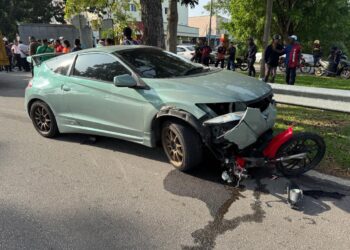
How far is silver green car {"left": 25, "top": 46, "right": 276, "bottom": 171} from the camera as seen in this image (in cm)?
397

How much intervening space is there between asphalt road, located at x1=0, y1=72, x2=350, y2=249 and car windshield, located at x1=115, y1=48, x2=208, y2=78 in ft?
4.05

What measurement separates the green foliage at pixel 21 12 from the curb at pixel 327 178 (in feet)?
132

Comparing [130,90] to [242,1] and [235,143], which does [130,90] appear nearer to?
[235,143]

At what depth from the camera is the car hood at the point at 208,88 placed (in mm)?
4039

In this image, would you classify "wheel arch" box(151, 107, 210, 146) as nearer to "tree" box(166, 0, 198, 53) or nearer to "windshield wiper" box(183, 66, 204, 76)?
"windshield wiper" box(183, 66, 204, 76)

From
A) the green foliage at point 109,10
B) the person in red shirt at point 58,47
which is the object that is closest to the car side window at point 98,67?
the person in red shirt at point 58,47

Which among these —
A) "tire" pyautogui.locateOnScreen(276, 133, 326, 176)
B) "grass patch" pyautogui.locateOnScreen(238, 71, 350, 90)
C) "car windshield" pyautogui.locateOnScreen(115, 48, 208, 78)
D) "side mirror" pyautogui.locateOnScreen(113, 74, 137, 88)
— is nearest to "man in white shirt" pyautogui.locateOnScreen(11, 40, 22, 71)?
"grass patch" pyautogui.locateOnScreen(238, 71, 350, 90)

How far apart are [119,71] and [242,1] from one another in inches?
639

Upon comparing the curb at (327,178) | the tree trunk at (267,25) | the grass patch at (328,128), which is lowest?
the curb at (327,178)

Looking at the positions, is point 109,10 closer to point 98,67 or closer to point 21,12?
point 98,67

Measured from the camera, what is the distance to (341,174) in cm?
424

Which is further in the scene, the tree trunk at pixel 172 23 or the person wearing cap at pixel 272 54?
the person wearing cap at pixel 272 54

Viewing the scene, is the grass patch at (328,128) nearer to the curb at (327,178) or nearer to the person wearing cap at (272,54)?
the curb at (327,178)

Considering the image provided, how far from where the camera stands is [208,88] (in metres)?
4.18
